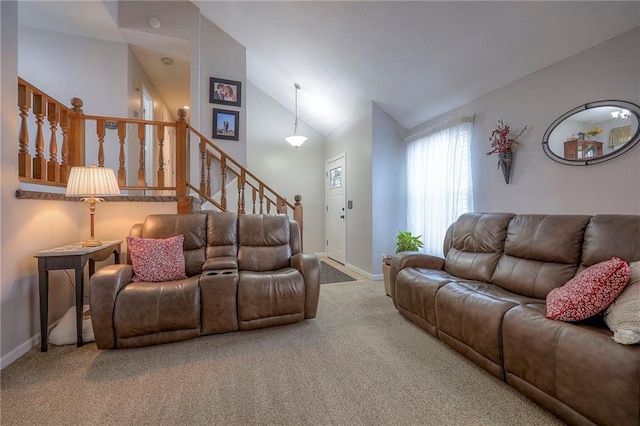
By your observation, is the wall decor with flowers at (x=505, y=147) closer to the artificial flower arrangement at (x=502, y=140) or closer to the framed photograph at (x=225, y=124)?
the artificial flower arrangement at (x=502, y=140)

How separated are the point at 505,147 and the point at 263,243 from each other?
2.67m

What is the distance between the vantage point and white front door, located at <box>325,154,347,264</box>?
5.25 m

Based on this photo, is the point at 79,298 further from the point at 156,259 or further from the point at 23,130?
the point at 23,130

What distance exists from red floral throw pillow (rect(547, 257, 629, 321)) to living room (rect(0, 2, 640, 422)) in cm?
101

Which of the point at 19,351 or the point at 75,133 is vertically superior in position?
the point at 75,133

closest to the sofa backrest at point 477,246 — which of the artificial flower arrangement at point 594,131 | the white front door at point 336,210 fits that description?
the artificial flower arrangement at point 594,131

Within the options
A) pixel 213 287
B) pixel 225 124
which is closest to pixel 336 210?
pixel 225 124

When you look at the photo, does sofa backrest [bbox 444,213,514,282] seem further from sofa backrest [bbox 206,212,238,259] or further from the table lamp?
the table lamp

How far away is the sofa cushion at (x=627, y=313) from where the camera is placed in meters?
1.21

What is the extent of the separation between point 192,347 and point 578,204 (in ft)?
11.0

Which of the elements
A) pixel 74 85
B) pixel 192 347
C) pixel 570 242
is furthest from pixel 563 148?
pixel 74 85

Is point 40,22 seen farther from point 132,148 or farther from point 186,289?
point 186,289

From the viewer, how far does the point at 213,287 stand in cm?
228

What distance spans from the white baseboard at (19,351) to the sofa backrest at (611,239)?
12.7ft
